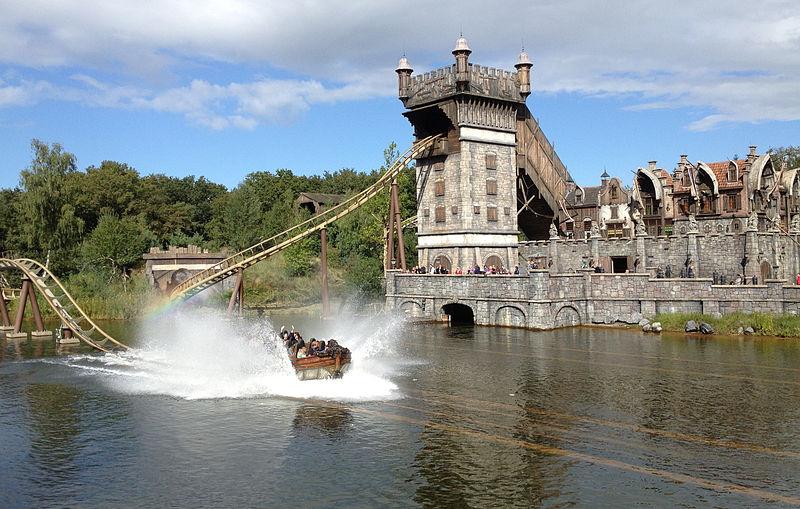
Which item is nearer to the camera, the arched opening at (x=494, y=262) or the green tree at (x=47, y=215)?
the arched opening at (x=494, y=262)

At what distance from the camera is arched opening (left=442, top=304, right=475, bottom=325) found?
155 feet

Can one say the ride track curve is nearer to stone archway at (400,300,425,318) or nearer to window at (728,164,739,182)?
stone archway at (400,300,425,318)

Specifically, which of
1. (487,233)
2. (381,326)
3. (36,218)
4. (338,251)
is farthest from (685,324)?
(36,218)

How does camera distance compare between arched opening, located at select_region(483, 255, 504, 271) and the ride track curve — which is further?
arched opening, located at select_region(483, 255, 504, 271)

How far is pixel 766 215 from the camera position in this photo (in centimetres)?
5522

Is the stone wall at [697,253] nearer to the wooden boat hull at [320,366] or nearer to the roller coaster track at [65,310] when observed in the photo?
the wooden boat hull at [320,366]

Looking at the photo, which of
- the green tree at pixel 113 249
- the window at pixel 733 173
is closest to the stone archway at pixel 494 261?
the window at pixel 733 173

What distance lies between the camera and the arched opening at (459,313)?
4731 cm

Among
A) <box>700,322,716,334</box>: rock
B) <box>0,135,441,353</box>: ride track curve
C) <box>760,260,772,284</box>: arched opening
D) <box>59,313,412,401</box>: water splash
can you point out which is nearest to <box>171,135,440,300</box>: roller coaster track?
<box>0,135,441,353</box>: ride track curve

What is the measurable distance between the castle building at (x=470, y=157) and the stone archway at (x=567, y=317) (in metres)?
8.32

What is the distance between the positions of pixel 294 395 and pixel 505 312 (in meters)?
21.4

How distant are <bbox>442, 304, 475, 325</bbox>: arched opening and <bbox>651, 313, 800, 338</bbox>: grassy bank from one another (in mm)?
13303

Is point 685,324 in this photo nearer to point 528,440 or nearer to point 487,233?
point 487,233

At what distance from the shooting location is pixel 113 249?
60812 mm
